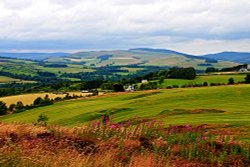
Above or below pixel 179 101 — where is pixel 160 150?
above

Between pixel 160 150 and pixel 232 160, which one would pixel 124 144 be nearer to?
pixel 160 150

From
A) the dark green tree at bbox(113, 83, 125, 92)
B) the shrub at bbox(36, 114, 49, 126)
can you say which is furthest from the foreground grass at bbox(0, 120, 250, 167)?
the dark green tree at bbox(113, 83, 125, 92)

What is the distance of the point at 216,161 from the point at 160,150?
1.89 m

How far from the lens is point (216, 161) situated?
11.1 meters

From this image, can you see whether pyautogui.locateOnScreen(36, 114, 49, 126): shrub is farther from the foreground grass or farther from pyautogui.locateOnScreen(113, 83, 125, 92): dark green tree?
pyautogui.locateOnScreen(113, 83, 125, 92): dark green tree

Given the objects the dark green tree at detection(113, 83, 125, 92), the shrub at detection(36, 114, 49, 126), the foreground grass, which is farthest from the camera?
the dark green tree at detection(113, 83, 125, 92)

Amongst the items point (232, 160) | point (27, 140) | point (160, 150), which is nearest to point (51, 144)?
point (27, 140)

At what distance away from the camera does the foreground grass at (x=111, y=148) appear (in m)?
9.66

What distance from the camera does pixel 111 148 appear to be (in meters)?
11.4

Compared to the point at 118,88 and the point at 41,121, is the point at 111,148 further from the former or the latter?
the point at 118,88

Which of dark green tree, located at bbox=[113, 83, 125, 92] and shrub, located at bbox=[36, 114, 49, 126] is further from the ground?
shrub, located at bbox=[36, 114, 49, 126]

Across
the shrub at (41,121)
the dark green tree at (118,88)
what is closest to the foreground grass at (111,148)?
the shrub at (41,121)

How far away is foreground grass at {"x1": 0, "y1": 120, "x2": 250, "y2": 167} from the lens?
31.7 feet

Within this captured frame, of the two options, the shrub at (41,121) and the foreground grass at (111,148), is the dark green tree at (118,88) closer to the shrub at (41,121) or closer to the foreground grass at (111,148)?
the shrub at (41,121)
